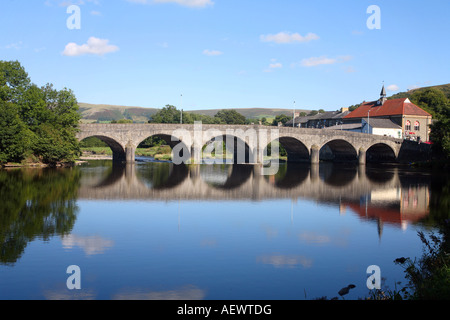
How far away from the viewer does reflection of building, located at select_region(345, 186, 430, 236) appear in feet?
70.9

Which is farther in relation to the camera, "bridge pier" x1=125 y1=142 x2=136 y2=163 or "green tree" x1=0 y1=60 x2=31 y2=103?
"bridge pier" x1=125 y1=142 x2=136 y2=163

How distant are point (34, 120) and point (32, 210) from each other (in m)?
31.1

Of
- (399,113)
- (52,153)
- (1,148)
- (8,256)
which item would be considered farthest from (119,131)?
(399,113)

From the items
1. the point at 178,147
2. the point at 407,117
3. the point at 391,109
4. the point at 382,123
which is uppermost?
the point at 391,109

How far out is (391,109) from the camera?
8288 cm

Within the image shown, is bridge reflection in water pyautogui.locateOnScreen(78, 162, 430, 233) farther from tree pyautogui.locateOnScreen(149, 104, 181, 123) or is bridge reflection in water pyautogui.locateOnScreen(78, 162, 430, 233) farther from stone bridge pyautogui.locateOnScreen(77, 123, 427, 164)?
tree pyautogui.locateOnScreen(149, 104, 181, 123)

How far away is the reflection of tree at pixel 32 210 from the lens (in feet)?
50.4

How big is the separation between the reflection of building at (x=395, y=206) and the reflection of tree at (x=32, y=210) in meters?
13.4

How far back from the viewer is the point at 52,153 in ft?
155

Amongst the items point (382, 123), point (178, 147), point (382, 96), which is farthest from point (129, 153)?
point (382, 96)

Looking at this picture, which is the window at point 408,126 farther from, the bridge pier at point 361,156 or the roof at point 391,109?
the bridge pier at point 361,156

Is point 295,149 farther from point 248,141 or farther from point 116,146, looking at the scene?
point 116,146

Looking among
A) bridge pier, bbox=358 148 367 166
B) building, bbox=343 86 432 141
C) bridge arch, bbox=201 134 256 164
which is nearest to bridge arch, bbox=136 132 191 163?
bridge arch, bbox=201 134 256 164
